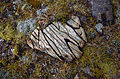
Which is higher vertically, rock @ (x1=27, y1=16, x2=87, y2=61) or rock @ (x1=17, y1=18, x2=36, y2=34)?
rock @ (x1=17, y1=18, x2=36, y2=34)

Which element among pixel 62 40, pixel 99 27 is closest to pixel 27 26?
pixel 62 40

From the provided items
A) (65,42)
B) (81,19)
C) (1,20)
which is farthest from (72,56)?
(1,20)

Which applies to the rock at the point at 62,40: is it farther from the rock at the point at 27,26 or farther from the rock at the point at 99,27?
the rock at the point at 99,27

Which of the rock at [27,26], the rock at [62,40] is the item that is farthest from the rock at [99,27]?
the rock at [27,26]

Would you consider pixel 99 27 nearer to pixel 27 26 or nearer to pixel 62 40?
pixel 62 40

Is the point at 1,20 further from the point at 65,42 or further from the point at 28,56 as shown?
the point at 65,42

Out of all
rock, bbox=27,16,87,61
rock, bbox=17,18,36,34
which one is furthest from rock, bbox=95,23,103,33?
rock, bbox=17,18,36,34

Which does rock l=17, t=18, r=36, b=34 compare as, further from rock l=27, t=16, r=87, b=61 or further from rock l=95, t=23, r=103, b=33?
rock l=95, t=23, r=103, b=33

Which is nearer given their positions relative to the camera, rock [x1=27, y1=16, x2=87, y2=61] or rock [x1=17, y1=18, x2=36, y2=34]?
rock [x1=27, y1=16, x2=87, y2=61]
